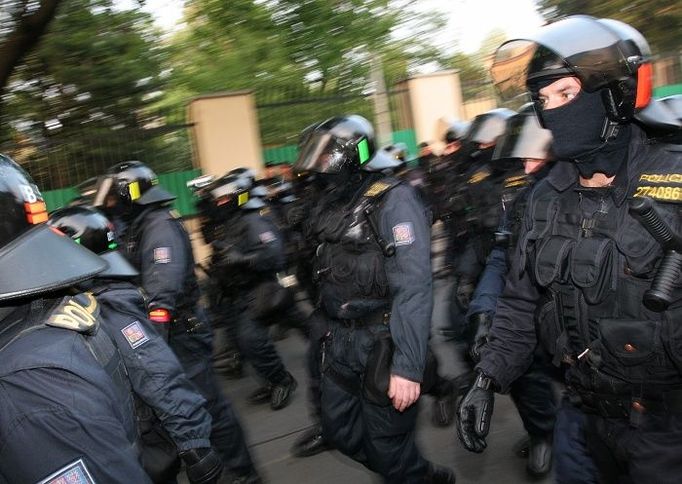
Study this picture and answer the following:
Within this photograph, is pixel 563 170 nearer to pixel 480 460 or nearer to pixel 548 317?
pixel 548 317

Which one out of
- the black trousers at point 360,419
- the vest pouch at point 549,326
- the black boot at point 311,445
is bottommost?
the black boot at point 311,445

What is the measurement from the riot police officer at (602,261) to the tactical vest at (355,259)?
34.1 inches

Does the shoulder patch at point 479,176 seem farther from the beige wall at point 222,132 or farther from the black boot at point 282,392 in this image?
the beige wall at point 222,132

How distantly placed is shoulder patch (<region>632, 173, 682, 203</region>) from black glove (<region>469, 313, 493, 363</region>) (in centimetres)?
116

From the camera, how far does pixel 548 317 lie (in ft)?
6.97

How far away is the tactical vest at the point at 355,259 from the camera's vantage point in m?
3.04

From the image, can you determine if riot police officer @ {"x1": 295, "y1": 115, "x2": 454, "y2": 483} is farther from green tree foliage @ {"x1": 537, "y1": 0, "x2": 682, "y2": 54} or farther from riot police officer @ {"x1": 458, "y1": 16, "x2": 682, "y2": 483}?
green tree foliage @ {"x1": 537, "y1": 0, "x2": 682, "y2": 54}

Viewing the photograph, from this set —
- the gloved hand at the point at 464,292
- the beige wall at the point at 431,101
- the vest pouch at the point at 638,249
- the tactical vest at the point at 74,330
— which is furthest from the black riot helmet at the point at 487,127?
the beige wall at the point at 431,101

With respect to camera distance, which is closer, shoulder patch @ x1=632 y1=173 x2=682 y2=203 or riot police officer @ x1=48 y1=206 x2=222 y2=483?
shoulder patch @ x1=632 y1=173 x2=682 y2=203

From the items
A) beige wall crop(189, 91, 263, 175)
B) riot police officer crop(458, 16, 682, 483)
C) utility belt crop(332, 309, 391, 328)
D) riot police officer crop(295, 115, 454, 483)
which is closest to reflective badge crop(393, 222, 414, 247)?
riot police officer crop(295, 115, 454, 483)

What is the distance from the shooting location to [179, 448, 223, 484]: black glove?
8.14ft

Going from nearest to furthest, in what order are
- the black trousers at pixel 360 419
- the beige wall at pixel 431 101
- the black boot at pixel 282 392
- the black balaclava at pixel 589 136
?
the black balaclava at pixel 589 136 < the black trousers at pixel 360 419 < the black boot at pixel 282 392 < the beige wall at pixel 431 101

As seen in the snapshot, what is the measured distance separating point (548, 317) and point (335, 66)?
15701mm

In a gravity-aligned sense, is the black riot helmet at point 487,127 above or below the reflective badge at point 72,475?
above
